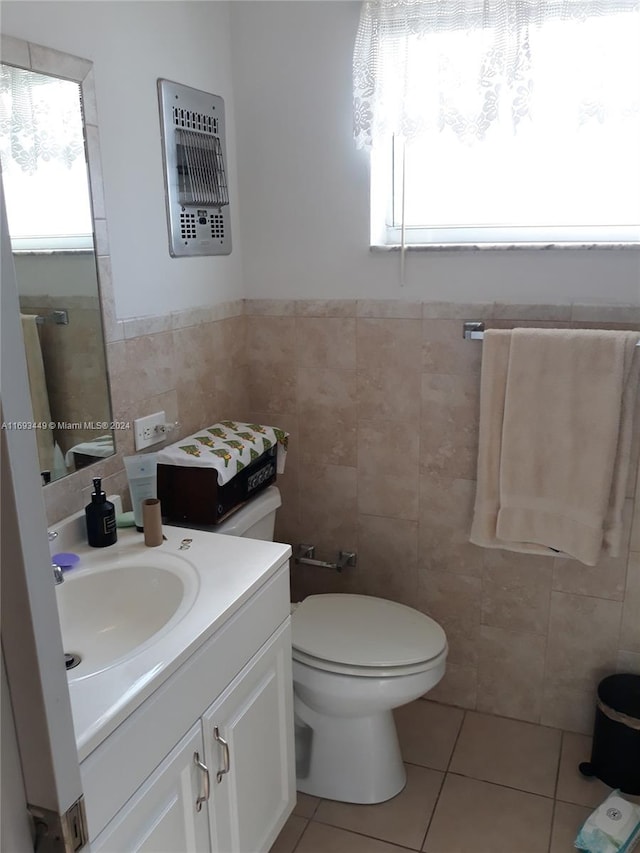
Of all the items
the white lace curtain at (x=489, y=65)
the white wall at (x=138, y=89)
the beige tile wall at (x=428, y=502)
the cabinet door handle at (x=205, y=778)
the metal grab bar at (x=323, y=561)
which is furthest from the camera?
the metal grab bar at (x=323, y=561)

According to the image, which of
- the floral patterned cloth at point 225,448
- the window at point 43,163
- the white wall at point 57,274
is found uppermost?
the window at point 43,163

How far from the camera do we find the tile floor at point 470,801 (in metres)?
1.79

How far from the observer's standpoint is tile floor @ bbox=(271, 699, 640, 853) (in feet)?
5.88

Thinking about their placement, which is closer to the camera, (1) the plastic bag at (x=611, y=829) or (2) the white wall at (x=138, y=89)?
(2) the white wall at (x=138, y=89)

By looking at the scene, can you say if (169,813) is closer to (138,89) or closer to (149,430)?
(149,430)

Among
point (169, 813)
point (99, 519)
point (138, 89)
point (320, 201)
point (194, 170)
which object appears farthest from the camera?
point (320, 201)

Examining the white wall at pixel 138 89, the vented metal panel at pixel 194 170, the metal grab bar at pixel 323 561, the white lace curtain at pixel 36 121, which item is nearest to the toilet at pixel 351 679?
the metal grab bar at pixel 323 561

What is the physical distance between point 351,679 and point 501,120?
1463mm

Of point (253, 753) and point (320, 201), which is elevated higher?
point (320, 201)

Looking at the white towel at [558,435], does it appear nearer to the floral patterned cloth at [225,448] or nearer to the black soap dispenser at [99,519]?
the floral patterned cloth at [225,448]

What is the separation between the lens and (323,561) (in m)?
2.35

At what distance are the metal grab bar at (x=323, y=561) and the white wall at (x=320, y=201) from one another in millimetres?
831

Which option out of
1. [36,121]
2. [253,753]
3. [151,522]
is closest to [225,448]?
[151,522]

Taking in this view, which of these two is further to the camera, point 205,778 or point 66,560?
point 66,560
